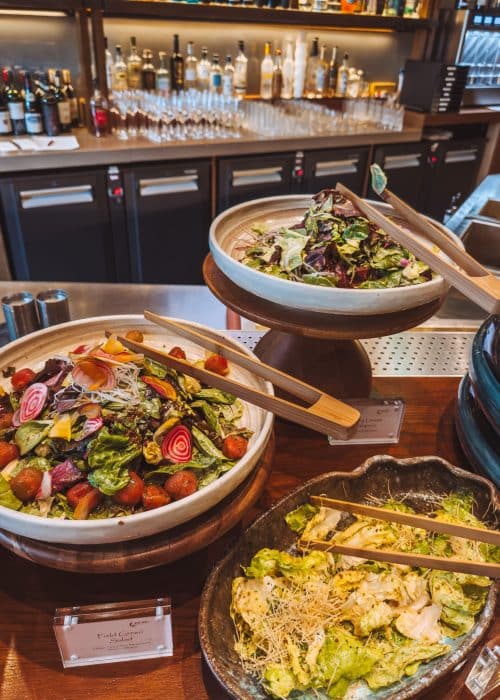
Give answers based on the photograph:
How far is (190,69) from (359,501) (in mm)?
4104

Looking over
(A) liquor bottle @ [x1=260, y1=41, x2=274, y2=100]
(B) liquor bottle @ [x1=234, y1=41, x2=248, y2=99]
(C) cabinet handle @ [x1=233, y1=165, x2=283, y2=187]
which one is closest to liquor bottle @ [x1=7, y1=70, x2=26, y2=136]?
(C) cabinet handle @ [x1=233, y1=165, x2=283, y2=187]

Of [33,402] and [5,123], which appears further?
[5,123]

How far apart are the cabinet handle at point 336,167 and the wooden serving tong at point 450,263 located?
9.65 feet

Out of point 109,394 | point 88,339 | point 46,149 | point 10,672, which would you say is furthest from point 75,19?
point 10,672

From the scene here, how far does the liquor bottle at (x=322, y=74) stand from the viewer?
180 inches

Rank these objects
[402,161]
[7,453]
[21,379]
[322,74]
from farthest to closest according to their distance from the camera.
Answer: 1. [322,74]
2. [402,161]
3. [21,379]
4. [7,453]

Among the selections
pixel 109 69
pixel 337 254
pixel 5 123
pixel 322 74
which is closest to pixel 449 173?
pixel 322 74

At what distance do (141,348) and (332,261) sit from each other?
0.42m

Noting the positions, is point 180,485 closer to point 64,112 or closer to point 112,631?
point 112,631

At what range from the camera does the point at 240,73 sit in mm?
4359

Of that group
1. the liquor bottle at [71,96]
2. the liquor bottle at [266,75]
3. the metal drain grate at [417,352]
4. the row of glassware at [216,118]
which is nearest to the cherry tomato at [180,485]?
the metal drain grate at [417,352]

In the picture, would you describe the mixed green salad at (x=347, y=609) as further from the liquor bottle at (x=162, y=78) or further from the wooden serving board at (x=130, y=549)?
the liquor bottle at (x=162, y=78)

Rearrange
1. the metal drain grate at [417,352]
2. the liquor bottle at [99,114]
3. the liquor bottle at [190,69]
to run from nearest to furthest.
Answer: the metal drain grate at [417,352] → the liquor bottle at [99,114] → the liquor bottle at [190,69]

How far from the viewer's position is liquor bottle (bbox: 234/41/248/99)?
14.1 ft
